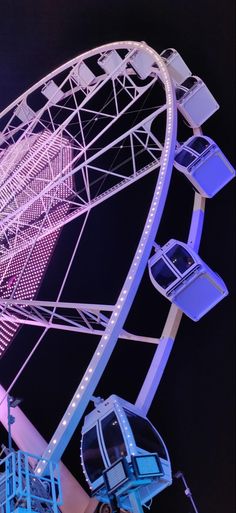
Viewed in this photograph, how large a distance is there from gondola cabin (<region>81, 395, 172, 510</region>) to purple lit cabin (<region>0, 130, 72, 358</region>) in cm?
528

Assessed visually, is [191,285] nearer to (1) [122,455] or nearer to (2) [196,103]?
(1) [122,455]

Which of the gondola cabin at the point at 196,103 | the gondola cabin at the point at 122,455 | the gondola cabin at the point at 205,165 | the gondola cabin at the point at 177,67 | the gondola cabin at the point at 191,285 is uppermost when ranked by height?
the gondola cabin at the point at 177,67

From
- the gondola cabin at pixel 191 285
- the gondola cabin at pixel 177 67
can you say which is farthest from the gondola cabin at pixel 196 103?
the gondola cabin at pixel 191 285

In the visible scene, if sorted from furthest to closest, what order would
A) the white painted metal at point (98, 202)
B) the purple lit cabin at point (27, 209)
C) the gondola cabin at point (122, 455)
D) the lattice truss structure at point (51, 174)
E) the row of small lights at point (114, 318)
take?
the purple lit cabin at point (27, 209) < the lattice truss structure at point (51, 174) < the white painted metal at point (98, 202) < the row of small lights at point (114, 318) < the gondola cabin at point (122, 455)

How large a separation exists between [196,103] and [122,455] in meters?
7.67

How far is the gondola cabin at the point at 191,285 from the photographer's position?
7035 mm

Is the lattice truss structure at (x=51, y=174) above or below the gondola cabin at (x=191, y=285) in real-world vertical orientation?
above

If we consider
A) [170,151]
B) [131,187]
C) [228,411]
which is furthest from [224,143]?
[228,411]

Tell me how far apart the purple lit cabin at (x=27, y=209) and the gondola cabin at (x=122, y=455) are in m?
5.28

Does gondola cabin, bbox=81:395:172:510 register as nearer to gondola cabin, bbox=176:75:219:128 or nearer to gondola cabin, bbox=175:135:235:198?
gondola cabin, bbox=175:135:235:198

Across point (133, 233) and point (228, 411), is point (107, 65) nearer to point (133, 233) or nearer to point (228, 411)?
point (133, 233)

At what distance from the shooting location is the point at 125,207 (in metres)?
12.3

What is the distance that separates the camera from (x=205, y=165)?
8.59 m

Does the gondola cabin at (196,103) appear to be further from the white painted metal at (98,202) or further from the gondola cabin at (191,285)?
the gondola cabin at (191,285)
